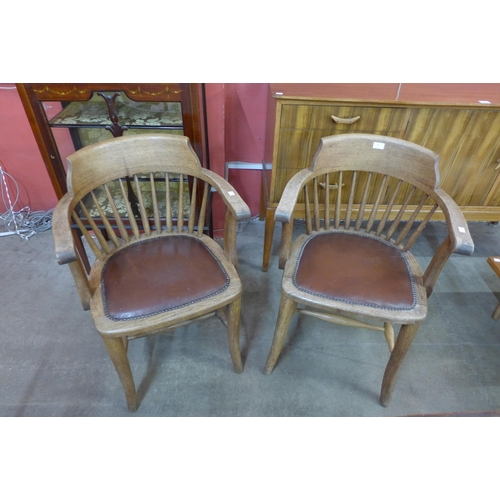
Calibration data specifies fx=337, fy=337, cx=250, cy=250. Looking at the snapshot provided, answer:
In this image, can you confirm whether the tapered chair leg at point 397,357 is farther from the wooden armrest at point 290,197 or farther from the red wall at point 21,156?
the red wall at point 21,156

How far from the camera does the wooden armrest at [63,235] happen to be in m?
0.99

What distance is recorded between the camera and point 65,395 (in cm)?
146

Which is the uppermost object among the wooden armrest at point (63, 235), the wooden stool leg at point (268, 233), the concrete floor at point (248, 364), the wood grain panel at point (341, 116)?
the wood grain panel at point (341, 116)

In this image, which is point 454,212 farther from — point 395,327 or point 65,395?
point 65,395

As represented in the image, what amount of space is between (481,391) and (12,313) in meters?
2.35

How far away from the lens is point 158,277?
1247mm

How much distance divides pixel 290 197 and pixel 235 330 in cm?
58

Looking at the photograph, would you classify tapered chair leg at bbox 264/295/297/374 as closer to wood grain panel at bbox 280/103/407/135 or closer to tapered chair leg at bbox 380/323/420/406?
tapered chair leg at bbox 380/323/420/406

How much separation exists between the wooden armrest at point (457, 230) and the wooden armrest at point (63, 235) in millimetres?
1196

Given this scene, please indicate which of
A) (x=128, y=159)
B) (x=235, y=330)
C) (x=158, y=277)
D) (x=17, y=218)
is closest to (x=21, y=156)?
(x=17, y=218)

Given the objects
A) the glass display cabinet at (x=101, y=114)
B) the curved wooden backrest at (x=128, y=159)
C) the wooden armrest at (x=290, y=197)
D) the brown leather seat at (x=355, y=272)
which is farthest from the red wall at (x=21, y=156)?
the brown leather seat at (x=355, y=272)

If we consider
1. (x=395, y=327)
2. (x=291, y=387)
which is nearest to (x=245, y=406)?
(x=291, y=387)

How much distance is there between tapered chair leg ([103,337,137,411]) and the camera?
1.16m

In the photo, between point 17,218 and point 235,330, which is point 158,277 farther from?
point 17,218
